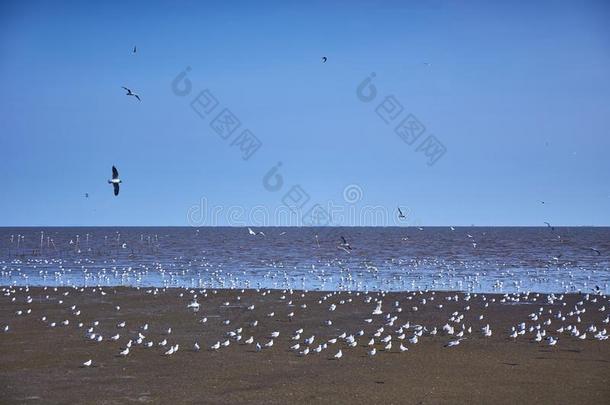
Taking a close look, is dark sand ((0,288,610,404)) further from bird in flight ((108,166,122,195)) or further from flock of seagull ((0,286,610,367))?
bird in flight ((108,166,122,195))

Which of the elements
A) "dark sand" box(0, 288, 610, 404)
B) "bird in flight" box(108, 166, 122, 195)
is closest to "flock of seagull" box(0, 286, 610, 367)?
"dark sand" box(0, 288, 610, 404)

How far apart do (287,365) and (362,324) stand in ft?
27.1

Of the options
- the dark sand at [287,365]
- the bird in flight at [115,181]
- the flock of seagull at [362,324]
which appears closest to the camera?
the dark sand at [287,365]

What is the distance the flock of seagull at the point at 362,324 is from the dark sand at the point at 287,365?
0.59 ft

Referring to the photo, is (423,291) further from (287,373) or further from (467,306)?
(287,373)

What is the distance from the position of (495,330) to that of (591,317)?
5.78m

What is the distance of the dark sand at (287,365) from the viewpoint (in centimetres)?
1590

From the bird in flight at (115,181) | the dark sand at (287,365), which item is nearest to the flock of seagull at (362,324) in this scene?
the dark sand at (287,365)

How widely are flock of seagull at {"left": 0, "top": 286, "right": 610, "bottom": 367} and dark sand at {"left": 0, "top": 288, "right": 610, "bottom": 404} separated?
0.18 meters

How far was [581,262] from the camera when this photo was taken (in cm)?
6431

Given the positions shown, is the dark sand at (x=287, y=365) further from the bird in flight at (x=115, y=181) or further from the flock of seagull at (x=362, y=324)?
the bird in flight at (x=115, y=181)

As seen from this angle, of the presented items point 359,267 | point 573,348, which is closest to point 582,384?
point 573,348

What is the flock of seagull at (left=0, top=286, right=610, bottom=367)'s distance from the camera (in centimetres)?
2212

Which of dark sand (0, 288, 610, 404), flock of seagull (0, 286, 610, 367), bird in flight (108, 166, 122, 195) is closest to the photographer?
dark sand (0, 288, 610, 404)
